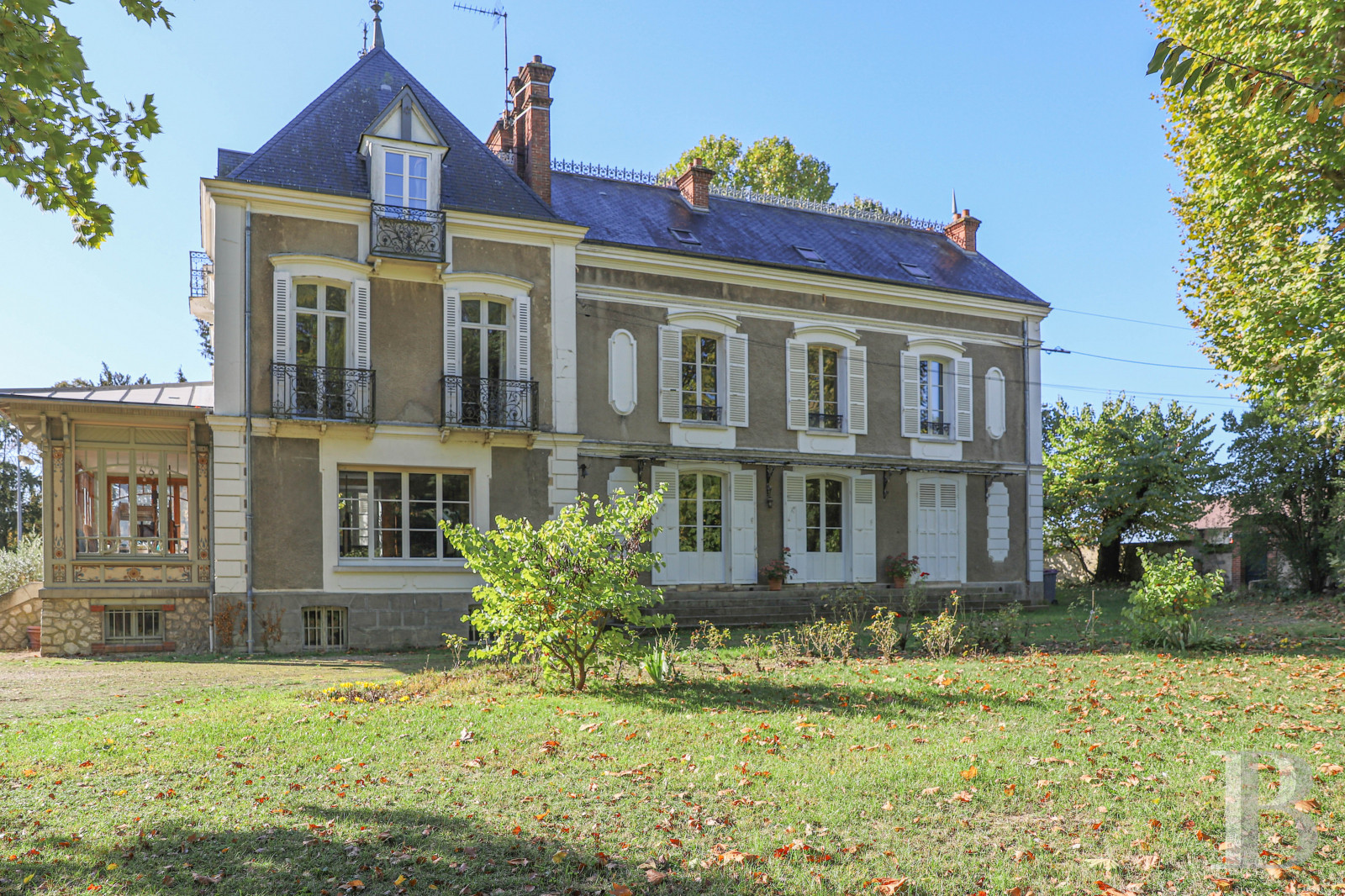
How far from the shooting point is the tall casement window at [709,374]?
17.8m

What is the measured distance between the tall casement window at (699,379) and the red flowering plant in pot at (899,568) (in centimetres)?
465

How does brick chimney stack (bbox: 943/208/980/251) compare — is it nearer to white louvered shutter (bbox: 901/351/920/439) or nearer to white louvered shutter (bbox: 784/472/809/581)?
white louvered shutter (bbox: 901/351/920/439)

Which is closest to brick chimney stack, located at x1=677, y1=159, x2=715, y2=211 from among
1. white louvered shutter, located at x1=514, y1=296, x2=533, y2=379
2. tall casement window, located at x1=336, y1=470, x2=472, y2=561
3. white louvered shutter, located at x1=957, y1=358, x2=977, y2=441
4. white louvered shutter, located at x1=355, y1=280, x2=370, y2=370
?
white louvered shutter, located at x1=514, y1=296, x2=533, y2=379

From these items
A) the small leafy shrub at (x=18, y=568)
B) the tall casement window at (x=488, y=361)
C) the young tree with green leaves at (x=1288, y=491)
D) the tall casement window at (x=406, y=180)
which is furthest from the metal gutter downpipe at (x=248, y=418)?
the young tree with green leaves at (x=1288, y=491)

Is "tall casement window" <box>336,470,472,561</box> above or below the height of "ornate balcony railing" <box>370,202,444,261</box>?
below

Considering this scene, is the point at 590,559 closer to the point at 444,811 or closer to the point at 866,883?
the point at 444,811

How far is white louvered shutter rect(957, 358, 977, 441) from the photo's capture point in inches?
796

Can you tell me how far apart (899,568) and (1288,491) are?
9132 millimetres

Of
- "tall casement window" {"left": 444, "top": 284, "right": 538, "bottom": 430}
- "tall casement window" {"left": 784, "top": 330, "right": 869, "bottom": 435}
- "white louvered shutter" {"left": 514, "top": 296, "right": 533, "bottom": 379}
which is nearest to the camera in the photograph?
"tall casement window" {"left": 444, "top": 284, "right": 538, "bottom": 430}

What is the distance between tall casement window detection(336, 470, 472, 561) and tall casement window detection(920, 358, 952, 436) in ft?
31.5

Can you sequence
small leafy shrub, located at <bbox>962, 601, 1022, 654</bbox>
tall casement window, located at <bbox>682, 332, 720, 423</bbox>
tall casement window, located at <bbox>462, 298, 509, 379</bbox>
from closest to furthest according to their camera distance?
1. small leafy shrub, located at <bbox>962, 601, 1022, 654</bbox>
2. tall casement window, located at <bbox>462, 298, 509, 379</bbox>
3. tall casement window, located at <bbox>682, 332, 720, 423</bbox>

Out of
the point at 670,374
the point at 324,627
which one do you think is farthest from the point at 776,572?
the point at 324,627

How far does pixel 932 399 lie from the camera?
66.2 feet

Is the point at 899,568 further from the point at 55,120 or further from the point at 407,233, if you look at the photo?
the point at 55,120
